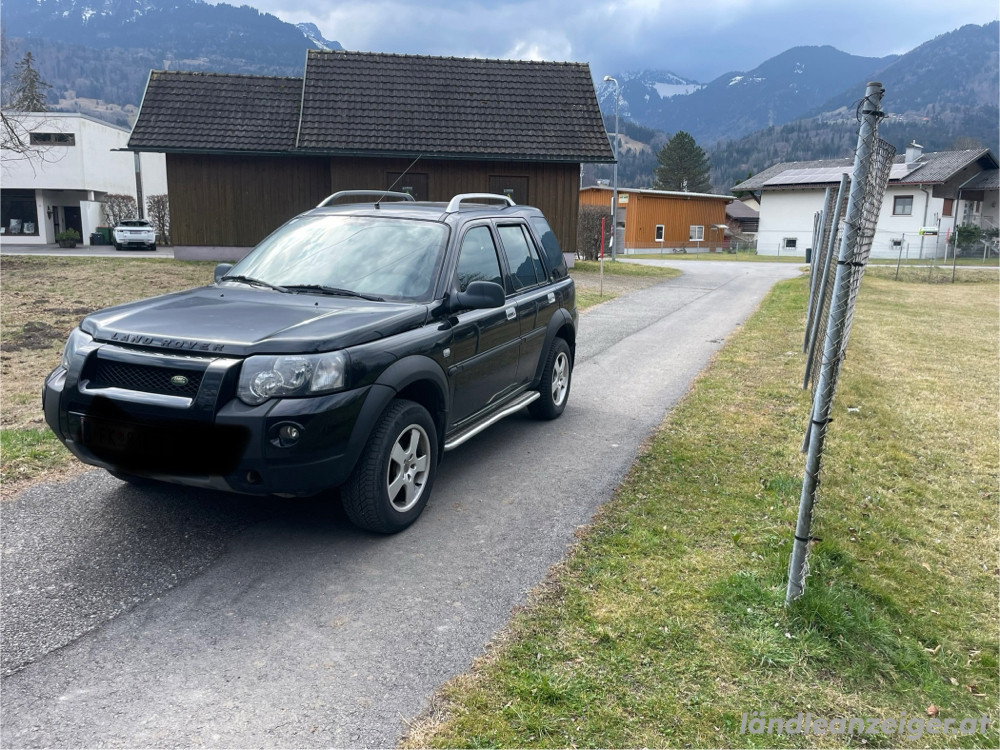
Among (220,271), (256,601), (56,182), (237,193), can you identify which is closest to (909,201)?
(237,193)

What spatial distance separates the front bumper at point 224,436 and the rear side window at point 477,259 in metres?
1.66

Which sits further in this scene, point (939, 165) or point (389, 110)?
point (939, 165)

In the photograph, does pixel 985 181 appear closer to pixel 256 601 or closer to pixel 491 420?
pixel 491 420

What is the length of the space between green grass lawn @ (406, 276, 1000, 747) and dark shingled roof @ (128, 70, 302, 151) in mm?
20825

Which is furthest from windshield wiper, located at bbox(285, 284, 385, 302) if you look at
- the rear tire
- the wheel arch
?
the rear tire

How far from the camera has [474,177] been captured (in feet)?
80.4

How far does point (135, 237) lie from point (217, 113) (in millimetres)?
12484

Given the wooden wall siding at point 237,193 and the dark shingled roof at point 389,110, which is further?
the wooden wall siding at point 237,193

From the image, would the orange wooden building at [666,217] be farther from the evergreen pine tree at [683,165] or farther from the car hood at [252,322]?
the car hood at [252,322]

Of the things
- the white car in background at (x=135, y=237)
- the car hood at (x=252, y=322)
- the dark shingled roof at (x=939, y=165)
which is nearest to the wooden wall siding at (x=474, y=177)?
the white car in background at (x=135, y=237)

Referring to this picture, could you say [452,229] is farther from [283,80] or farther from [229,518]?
[283,80]

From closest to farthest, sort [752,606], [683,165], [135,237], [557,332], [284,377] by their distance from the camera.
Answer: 1. [752,606]
2. [284,377]
3. [557,332]
4. [135,237]
5. [683,165]

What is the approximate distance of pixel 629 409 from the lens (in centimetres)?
776

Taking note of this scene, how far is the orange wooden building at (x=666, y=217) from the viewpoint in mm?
52531
